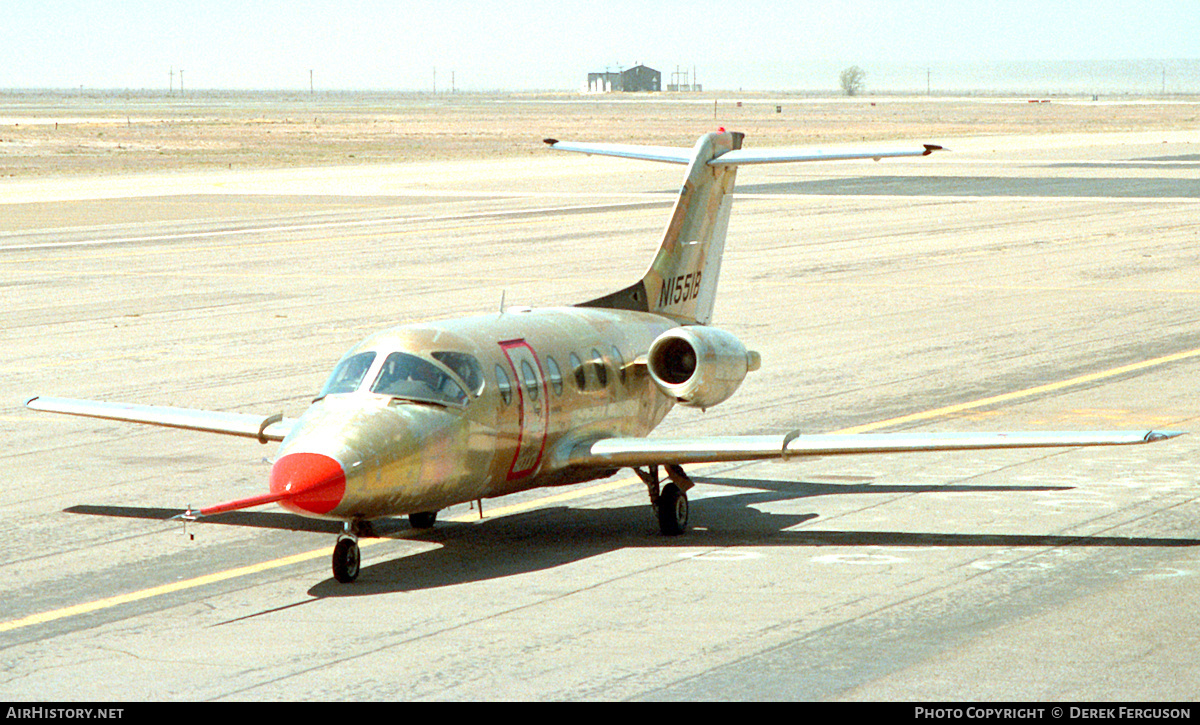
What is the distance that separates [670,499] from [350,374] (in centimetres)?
335

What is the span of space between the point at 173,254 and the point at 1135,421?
30.0 metres

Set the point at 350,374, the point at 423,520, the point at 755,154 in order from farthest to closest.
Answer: the point at 755,154 < the point at 423,520 < the point at 350,374

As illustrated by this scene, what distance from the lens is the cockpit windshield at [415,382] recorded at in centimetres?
1402

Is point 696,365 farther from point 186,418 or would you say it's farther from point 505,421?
point 186,418

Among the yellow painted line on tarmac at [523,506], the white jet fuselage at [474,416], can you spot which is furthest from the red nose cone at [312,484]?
the yellow painted line on tarmac at [523,506]

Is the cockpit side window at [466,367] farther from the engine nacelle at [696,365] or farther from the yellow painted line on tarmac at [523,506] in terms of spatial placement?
the engine nacelle at [696,365]

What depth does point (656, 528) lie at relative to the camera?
1617 centimetres

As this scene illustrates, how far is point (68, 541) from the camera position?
51.3ft

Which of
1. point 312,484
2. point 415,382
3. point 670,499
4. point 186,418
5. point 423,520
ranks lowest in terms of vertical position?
point 423,520

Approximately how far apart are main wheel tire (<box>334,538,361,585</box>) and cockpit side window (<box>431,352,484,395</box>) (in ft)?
5.63

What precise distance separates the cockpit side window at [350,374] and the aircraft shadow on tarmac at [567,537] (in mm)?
1582

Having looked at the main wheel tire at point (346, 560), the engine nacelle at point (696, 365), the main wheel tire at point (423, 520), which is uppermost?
the engine nacelle at point (696, 365)

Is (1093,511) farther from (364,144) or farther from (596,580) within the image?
(364,144)

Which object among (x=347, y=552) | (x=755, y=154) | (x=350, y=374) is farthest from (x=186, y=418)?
(x=755, y=154)
